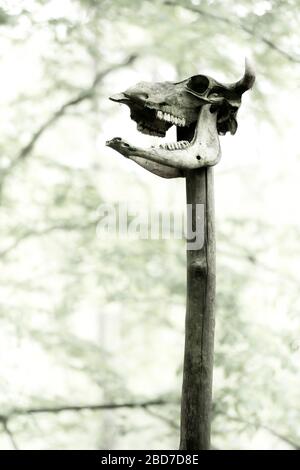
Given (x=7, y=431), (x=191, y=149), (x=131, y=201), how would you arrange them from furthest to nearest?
1. (x=131, y=201)
2. (x=7, y=431)
3. (x=191, y=149)

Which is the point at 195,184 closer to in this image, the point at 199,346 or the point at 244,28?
the point at 199,346

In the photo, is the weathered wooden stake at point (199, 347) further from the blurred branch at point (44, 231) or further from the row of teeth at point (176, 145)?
the blurred branch at point (44, 231)

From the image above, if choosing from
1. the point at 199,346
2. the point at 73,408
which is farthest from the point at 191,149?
the point at 73,408

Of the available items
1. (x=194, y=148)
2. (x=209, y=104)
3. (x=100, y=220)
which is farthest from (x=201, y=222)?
(x=100, y=220)

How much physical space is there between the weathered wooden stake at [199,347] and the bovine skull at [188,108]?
0.10 m

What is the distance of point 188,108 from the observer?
1540 mm

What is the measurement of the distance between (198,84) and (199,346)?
738 millimetres

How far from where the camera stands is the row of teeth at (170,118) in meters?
1.49

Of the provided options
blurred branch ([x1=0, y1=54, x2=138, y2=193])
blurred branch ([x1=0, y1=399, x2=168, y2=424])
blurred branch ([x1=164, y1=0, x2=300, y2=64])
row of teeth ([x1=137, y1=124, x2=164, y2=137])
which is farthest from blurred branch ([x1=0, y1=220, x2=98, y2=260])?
row of teeth ([x1=137, y1=124, x2=164, y2=137])

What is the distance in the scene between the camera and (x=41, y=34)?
2.95m

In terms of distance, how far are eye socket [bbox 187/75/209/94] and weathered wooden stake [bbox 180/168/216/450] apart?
237 mm

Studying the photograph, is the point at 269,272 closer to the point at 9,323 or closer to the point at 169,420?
the point at 169,420

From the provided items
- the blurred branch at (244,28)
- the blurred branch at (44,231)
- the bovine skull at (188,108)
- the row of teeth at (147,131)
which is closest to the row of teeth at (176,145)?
the bovine skull at (188,108)
